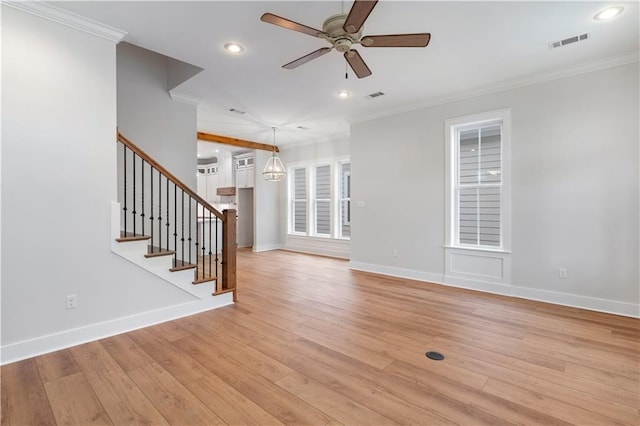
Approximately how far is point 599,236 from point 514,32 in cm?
262

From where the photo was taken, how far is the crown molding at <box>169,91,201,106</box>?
4824 mm

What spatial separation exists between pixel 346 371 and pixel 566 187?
3667mm

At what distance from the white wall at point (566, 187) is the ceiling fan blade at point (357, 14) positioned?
10.8 feet

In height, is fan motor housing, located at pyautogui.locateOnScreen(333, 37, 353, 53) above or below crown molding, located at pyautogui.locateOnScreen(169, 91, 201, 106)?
below

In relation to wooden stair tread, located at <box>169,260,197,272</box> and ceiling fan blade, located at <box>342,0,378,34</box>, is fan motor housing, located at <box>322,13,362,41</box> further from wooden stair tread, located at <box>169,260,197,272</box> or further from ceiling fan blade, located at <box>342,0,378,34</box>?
wooden stair tread, located at <box>169,260,197,272</box>

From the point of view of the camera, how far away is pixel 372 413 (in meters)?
1.91

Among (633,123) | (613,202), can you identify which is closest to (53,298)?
(613,202)

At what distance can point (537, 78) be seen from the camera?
13.4 ft

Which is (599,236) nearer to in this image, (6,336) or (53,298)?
(53,298)

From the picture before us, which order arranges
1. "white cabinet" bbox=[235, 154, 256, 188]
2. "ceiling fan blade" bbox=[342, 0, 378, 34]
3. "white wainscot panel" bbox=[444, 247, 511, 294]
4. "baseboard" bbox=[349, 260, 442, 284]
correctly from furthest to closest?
"white cabinet" bbox=[235, 154, 256, 188], "baseboard" bbox=[349, 260, 442, 284], "white wainscot panel" bbox=[444, 247, 511, 294], "ceiling fan blade" bbox=[342, 0, 378, 34]

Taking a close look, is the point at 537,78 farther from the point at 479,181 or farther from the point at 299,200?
the point at 299,200

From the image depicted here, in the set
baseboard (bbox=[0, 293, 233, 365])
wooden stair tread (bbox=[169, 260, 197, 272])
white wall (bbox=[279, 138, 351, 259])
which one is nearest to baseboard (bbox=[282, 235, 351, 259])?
white wall (bbox=[279, 138, 351, 259])

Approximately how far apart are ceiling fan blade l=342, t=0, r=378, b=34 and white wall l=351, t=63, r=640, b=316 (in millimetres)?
3286

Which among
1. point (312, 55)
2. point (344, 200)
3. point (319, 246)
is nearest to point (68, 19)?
point (312, 55)
